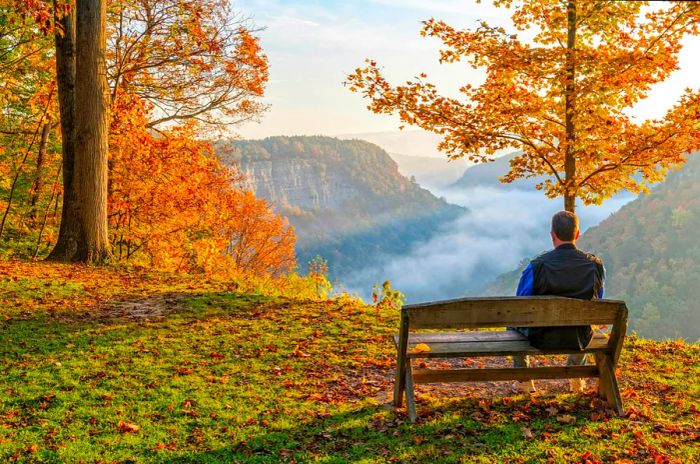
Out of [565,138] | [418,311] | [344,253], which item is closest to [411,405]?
[418,311]

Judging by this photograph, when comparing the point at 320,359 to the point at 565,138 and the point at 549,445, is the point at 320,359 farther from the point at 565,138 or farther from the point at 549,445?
the point at 565,138

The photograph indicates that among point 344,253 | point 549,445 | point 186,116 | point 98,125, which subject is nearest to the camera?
point 549,445

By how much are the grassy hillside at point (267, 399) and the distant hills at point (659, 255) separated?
92.7 metres

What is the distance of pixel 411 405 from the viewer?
5074 millimetres

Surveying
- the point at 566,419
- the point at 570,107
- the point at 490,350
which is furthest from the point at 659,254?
the point at 490,350

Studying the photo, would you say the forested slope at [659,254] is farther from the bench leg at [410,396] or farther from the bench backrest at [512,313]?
the bench leg at [410,396]

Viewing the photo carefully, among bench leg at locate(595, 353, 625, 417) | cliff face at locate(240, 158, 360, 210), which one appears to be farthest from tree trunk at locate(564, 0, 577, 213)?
cliff face at locate(240, 158, 360, 210)

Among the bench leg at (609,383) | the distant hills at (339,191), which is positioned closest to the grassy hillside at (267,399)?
the bench leg at (609,383)

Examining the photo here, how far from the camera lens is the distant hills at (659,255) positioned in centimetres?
9606

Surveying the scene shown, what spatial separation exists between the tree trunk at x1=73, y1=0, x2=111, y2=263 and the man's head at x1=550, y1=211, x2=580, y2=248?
368 inches

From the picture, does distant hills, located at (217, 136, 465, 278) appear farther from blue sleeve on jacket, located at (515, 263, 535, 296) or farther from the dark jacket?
the dark jacket

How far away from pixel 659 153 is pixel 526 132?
6.88 feet

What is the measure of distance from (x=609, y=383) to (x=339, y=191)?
549ft

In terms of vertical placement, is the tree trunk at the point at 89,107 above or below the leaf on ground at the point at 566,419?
above
